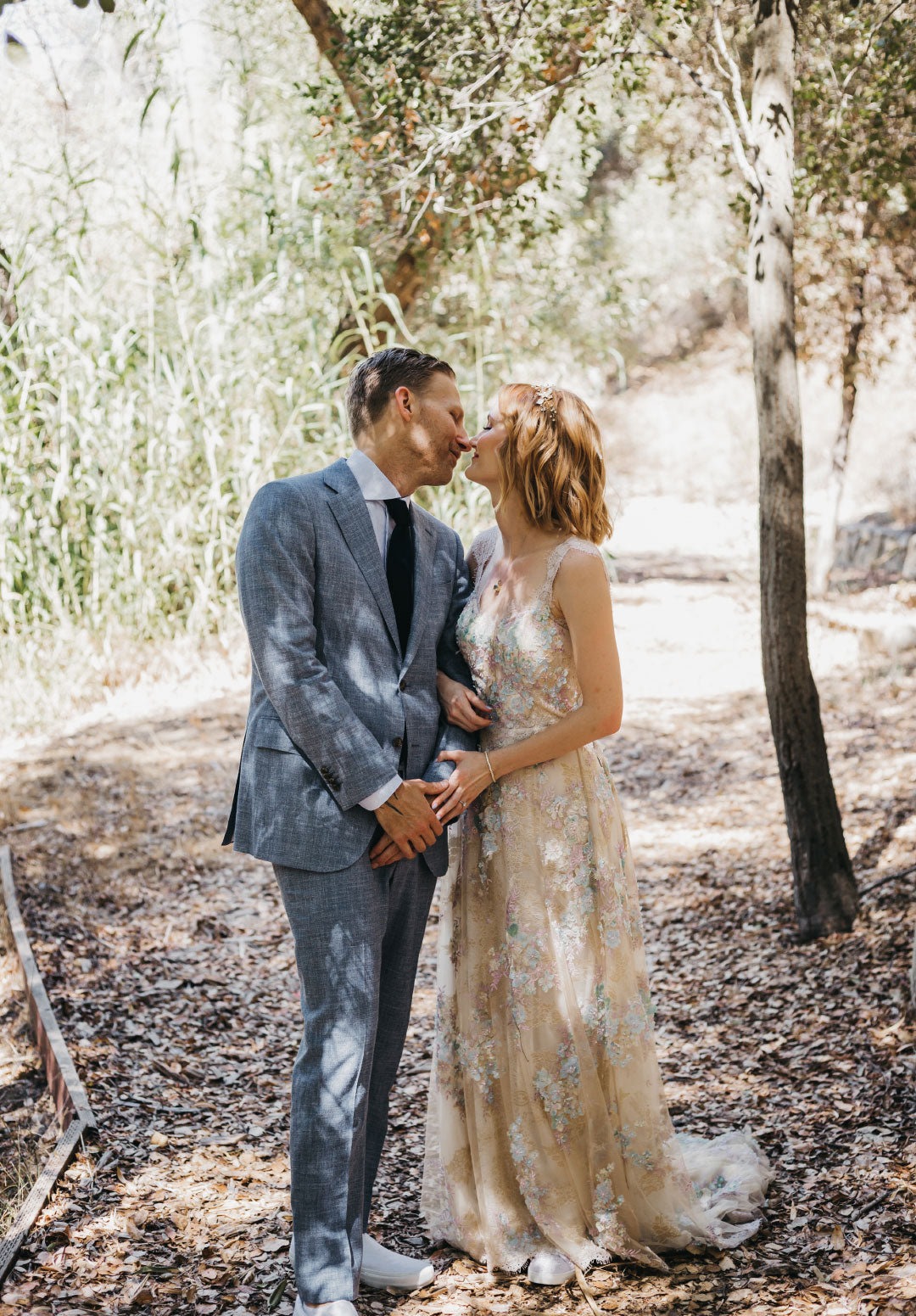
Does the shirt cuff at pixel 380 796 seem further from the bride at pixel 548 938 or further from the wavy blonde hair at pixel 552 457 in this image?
the wavy blonde hair at pixel 552 457

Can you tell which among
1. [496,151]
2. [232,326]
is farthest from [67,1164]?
[232,326]

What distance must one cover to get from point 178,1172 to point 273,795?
1.35 m

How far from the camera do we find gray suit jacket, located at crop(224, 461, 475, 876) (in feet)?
7.24

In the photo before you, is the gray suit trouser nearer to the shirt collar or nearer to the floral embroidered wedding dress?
the floral embroidered wedding dress

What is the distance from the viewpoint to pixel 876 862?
188 inches

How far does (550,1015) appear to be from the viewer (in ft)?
8.40

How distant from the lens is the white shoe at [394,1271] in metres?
2.51

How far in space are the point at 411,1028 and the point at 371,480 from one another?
2.35 m

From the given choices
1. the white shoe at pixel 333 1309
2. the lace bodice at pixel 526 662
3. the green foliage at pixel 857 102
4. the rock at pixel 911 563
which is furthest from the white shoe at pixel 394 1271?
the rock at pixel 911 563

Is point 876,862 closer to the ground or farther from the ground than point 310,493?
closer to the ground

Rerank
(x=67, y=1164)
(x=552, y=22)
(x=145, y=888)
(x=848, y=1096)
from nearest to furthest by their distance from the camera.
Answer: (x=67, y=1164) < (x=848, y=1096) < (x=552, y=22) < (x=145, y=888)

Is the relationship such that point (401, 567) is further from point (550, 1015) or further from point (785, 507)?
point (785, 507)

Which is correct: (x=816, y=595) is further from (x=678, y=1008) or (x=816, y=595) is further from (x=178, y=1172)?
(x=178, y=1172)

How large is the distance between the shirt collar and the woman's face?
22 cm
